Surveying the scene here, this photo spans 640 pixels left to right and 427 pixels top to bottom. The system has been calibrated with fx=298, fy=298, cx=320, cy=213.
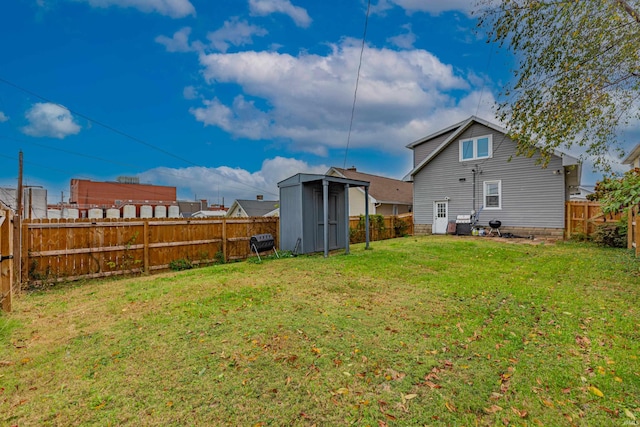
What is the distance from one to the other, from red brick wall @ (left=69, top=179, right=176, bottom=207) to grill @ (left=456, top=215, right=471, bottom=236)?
4033 centimetres

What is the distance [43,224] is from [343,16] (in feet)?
33.4

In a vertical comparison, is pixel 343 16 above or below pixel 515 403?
above

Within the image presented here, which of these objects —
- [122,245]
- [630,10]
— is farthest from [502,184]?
[122,245]

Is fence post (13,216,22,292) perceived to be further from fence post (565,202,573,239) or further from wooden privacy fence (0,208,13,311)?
fence post (565,202,573,239)

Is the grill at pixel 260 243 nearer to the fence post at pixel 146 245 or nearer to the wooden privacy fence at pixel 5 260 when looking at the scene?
the fence post at pixel 146 245

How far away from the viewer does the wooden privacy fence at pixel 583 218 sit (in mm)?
12078

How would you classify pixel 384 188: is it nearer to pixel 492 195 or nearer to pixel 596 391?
pixel 492 195

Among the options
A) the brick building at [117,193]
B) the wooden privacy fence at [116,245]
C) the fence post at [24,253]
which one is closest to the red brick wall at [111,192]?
the brick building at [117,193]

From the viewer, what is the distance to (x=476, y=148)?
15734mm

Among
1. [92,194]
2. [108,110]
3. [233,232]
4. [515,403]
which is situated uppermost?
[108,110]

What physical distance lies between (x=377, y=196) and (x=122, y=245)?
17624mm

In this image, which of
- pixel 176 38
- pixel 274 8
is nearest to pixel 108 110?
pixel 176 38

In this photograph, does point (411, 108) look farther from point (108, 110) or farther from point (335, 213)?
point (108, 110)

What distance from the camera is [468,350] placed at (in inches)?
129
